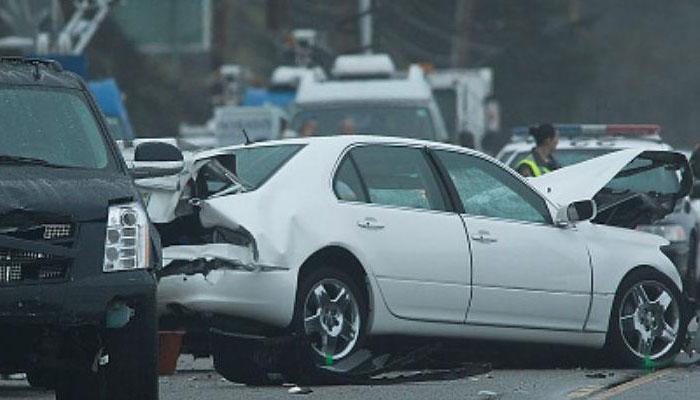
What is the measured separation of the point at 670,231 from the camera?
18.2 m

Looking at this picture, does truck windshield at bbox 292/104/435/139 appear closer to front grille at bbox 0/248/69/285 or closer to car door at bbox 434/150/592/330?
car door at bbox 434/150/592/330

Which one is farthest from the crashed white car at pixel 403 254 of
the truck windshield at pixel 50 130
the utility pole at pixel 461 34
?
the utility pole at pixel 461 34

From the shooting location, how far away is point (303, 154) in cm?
1329

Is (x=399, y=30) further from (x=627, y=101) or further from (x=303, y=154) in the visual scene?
(x=303, y=154)

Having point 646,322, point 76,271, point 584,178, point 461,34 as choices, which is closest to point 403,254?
point 646,322

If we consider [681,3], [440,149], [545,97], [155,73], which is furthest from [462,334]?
[681,3]

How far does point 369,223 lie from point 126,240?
324cm

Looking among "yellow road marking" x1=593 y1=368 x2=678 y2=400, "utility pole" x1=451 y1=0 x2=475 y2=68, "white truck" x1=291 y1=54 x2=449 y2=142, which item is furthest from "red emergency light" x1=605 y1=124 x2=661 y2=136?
"utility pole" x1=451 y1=0 x2=475 y2=68

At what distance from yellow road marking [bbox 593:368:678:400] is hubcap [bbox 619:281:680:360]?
8.9 inches

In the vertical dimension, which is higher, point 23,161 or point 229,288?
point 23,161

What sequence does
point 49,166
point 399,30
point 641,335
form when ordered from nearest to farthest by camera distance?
point 49,166 → point 641,335 → point 399,30

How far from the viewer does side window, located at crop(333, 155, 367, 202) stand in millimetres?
13273

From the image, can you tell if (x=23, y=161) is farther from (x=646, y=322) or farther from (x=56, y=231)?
(x=646, y=322)

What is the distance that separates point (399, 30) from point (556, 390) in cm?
4719
